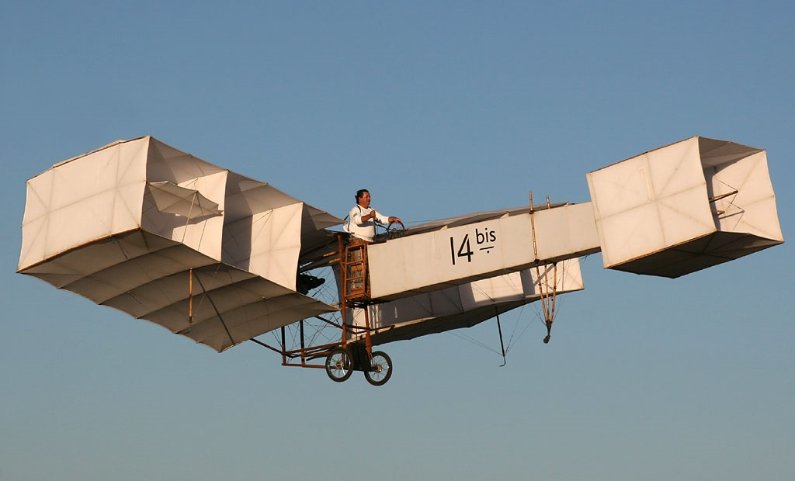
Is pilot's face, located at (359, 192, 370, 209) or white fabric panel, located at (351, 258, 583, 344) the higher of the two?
pilot's face, located at (359, 192, 370, 209)

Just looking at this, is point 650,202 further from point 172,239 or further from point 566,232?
point 172,239

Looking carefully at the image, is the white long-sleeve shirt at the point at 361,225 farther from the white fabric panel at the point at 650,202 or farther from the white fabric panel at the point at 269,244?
the white fabric panel at the point at 650,202

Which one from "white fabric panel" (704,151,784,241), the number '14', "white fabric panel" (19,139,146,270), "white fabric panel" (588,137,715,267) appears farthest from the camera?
the number '14'

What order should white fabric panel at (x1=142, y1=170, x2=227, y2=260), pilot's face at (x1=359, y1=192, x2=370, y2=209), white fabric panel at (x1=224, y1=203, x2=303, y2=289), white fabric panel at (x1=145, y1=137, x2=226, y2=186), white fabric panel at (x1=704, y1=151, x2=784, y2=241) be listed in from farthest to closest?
pilot's face at (x1=359, y1=192, x2=370, y2=209)
white fabric panel at (x1=224, y1=203, x2=303, y2=289)
white fabric panel at (x1=142, y1=170, x2=227, y2=260)
white fabric panel at (x1=145, y1=137, x2=226, y2=186)
white fabric panel at (x1=704, y1=151, x2=784, y2=241)

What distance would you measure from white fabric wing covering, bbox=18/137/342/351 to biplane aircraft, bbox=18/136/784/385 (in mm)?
61

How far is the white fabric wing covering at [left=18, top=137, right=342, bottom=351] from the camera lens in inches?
1908

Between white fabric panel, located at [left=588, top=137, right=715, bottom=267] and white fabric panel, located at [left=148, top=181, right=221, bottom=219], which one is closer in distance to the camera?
white fabric panel, located at [left=588, top=137, right=715, bottom=267]

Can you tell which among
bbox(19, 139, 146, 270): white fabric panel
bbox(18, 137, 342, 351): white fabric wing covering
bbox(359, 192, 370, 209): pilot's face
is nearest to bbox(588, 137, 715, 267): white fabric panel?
bbox(359, 192, 370, 209): pilot's face

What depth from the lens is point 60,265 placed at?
50.2m

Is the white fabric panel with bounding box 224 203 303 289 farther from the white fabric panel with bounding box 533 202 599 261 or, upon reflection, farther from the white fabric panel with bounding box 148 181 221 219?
the white fabric panel with bounding box 533 202 599 261

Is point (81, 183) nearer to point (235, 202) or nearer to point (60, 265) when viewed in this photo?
point (60, 265)

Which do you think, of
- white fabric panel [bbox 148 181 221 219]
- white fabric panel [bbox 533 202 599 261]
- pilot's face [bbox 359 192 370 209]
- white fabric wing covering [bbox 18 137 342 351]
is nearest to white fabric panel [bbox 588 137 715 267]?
white fabric panel [bbox 533 202 599 261]

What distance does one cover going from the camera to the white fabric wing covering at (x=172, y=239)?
48.5 m

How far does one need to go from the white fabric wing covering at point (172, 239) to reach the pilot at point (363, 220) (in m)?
0.77
